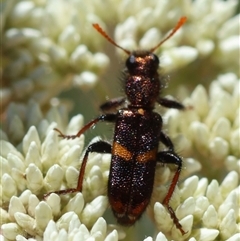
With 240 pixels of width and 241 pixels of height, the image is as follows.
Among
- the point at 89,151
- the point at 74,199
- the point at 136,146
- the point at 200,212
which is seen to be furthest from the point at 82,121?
the point at 200,212

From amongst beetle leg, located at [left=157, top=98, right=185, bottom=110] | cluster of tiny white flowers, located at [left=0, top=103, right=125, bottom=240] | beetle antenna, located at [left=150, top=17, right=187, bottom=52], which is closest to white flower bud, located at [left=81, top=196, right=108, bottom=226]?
cluster of tiny white flowers, located at [left=0, top=103, right=125, bottom=240]

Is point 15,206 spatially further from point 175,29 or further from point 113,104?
point 175,29

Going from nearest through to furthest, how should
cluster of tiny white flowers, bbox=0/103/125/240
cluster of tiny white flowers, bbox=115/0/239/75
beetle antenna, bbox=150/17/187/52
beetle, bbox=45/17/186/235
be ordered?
cluster of tiny white flowers, bbox=0/103/125/240
beetle, bbox=45/17/186/235
beetle antenna, bbox=150/17/187/52
cluster of tiny white flowers, bbox=115/0/239/75

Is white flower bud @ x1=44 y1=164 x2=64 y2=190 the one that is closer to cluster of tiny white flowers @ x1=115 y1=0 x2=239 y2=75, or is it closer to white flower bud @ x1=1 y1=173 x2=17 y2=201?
white flower bud @ x1=1 y1=173 x2=17 y2=201

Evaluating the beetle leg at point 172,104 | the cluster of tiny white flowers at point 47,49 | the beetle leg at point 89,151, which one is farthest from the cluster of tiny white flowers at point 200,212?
the cluster of tiny white flowers at point 47,49

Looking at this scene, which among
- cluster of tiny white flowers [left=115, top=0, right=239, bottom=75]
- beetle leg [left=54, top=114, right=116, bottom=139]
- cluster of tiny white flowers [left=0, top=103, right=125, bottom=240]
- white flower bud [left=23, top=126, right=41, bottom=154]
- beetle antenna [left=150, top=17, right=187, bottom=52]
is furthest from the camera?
cluster of tiny white flowers [left=115, top=0, right=239, bottom=75]

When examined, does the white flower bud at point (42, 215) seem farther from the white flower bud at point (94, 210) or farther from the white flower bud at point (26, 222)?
the white flower bud at point (94, 210)
